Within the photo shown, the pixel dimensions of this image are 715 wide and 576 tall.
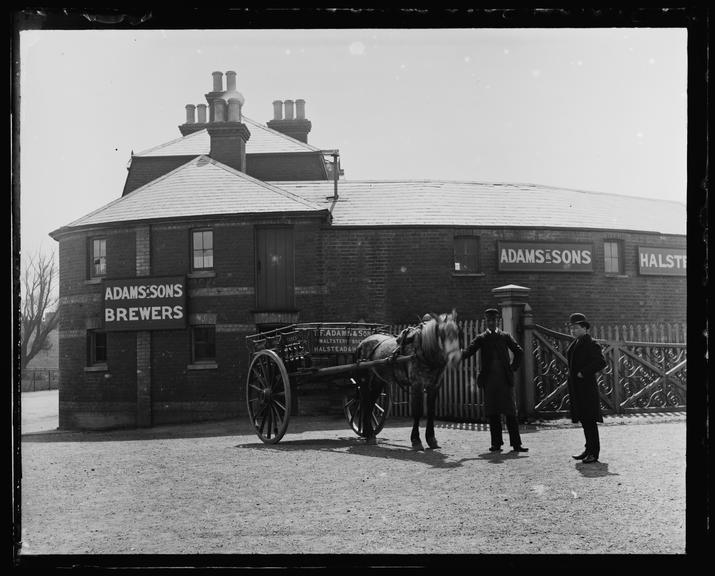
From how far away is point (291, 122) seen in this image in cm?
3152

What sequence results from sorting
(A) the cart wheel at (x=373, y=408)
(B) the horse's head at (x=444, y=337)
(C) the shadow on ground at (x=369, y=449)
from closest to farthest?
1. (C) the shadow on ground at (x=369, y=449)
2. (B) the horse's head at (x=444, y=337)
3. (A) the cart wheel at (x=373, y=408)

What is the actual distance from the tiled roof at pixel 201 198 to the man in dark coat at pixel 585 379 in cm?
1173

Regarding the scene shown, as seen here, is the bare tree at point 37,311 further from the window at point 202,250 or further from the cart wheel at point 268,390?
the window at point 202,250

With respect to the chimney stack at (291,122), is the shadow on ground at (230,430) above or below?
below

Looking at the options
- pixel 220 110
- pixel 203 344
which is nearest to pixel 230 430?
pixel 203 344

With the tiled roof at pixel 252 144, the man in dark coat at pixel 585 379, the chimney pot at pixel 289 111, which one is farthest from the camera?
the chimney pot at pixel 289 111

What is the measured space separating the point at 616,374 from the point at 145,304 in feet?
41.1

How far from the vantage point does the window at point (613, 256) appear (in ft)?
69.8

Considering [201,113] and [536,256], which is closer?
[536,256]

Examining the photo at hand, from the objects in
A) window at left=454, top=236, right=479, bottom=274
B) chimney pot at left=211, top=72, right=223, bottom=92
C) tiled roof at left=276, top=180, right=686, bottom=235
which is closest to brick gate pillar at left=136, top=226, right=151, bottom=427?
tiled roof at left=276, top=180, right=686, bottom=235

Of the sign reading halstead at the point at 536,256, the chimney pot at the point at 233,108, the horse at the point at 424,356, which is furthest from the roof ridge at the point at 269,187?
the horse at the point at 424,356

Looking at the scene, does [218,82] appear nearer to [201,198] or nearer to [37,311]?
[201,198]
